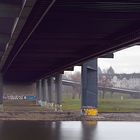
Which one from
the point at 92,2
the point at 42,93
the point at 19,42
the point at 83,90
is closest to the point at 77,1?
the point at 92,2

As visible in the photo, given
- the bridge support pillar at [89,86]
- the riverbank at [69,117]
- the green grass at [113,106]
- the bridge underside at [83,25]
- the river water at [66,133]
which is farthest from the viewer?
the green grass at [113,106]

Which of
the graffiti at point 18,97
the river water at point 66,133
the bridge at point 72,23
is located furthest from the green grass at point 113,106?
the bridge at point 72,23

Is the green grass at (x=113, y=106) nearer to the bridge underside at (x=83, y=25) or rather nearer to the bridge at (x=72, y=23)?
the bridge underside at (x=83, y=25)

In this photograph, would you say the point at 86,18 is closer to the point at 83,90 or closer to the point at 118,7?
the point at 118,7

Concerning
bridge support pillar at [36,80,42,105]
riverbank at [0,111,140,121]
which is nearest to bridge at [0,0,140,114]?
riverbank at [0,111,140,121]

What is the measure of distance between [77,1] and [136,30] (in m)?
8.30

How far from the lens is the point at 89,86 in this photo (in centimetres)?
7250

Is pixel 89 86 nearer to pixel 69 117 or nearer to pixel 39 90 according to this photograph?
pixel 69 117

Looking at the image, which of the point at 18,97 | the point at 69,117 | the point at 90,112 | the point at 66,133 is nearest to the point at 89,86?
the point at 90,112

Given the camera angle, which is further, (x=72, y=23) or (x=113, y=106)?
(x=113, y=106)

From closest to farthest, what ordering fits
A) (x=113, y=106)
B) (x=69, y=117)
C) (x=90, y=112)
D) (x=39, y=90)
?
(x=90, y=112) < (x=69, y=117) < (x=113, y=106) < (x=39, y=90)

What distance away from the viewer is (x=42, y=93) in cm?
14100

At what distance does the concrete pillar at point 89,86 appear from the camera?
71.1m

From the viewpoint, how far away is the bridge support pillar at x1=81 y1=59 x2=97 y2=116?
71.1m
